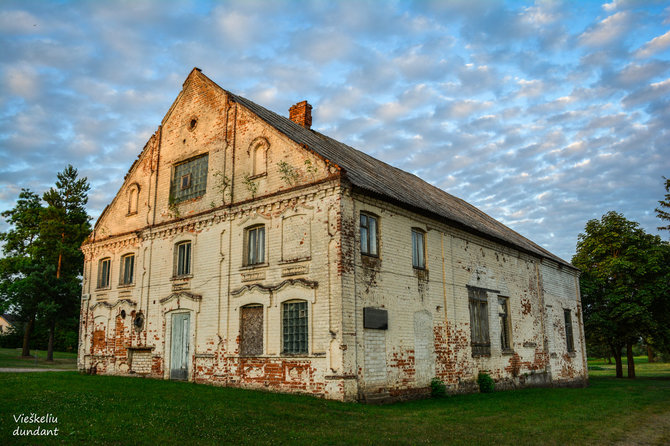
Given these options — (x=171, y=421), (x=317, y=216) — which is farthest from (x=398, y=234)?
(x=171, y=421)

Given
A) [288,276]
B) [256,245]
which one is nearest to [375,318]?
[288,276]

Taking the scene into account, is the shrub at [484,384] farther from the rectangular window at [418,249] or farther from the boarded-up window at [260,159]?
the boarded-up window at [260,159]

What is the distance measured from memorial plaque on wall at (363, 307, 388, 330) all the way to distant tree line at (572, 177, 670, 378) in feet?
74.0

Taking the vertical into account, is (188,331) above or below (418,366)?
above

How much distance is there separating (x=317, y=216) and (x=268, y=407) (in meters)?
5.68

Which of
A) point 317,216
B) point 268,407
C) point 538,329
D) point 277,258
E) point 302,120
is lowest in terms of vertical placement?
point 268,407

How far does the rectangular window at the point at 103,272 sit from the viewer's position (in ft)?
73.1

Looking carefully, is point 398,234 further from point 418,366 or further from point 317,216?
point 418,366

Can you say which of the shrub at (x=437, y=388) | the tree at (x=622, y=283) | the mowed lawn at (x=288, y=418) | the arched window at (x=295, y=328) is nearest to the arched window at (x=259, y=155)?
the arched window at (x=295, y=328)

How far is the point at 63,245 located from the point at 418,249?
30440 mm

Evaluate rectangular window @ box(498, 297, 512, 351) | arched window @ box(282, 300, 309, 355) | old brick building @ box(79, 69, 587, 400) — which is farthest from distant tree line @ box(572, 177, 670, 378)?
arched window @ box(282, 300, 309, 355)

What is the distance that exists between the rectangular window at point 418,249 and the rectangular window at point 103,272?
13724mm

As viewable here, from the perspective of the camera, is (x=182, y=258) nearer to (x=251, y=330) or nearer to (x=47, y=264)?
(x=251, y=330)

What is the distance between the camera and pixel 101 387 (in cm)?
1373
